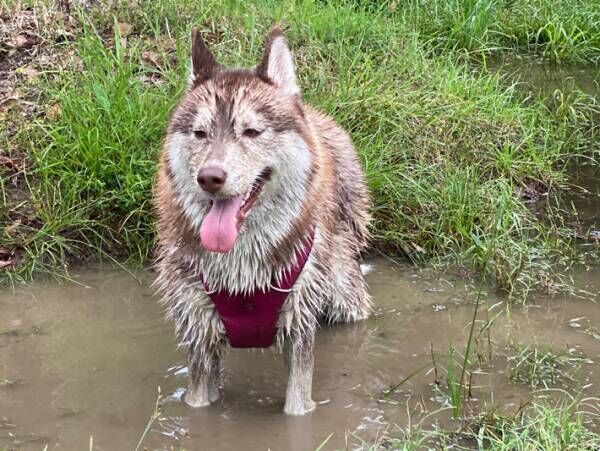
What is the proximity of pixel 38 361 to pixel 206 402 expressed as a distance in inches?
36.8

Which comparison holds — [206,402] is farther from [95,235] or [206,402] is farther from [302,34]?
[302,34]

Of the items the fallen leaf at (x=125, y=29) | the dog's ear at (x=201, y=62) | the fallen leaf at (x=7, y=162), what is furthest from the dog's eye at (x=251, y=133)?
the fallen leaf at (x=125, y=29)

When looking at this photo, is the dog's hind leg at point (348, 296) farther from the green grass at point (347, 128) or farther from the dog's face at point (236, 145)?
the dog's face at point (236, 145)

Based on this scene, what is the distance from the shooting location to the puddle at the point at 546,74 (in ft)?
26.8

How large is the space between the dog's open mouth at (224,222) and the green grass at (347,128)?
1.78 m

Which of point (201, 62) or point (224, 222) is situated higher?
point (201, 62)

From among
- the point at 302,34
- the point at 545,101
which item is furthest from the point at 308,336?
the point at 545,101

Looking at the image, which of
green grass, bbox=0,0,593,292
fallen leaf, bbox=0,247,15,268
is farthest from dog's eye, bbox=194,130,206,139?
fallen leaf, bbox=0,247,15,268

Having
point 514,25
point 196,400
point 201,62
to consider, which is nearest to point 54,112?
point 201,62

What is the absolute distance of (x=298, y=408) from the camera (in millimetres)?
4121

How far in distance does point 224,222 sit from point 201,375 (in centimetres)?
86

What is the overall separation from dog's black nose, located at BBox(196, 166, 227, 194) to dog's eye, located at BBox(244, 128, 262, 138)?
29 centimetres

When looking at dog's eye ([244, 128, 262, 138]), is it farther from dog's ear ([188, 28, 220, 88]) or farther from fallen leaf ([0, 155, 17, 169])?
fallen leaf ([0, 155, 17, 169])

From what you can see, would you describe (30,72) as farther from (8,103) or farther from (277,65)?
(277,65)
